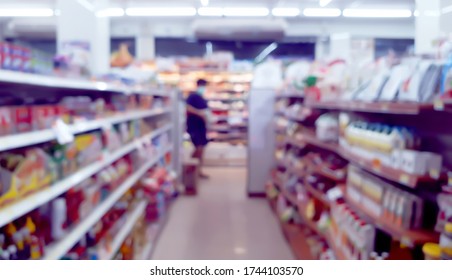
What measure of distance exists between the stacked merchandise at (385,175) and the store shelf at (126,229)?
3.72ft

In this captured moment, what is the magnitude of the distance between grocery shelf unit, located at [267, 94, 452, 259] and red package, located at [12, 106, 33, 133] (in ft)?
4.18

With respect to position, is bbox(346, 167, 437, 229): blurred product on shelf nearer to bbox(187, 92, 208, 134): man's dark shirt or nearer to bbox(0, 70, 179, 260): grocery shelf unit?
bbox(0, 70, 179, 260): grocery shelf unit

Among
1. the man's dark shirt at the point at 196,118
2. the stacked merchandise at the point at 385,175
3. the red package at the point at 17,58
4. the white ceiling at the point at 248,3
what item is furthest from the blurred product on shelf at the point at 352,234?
the white ceiling at the point at 248,3

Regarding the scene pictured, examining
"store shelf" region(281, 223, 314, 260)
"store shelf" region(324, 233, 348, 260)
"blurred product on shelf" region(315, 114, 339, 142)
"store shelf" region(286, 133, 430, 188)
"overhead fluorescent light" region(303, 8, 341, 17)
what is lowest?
"store shelf" region(281, 223, 314, 260)

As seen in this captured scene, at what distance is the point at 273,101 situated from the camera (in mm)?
5090

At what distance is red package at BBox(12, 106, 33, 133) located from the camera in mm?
1424

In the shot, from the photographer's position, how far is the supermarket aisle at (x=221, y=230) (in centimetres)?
318

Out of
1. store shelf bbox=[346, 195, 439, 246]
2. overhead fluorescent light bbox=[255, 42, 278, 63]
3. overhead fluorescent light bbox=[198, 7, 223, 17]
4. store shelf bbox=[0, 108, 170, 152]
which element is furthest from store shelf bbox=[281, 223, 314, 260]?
overhead fluorescent light bbox=[255, 42, 278, 63]

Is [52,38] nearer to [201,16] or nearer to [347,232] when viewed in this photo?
[201,16]

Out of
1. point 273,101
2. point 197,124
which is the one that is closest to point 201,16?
point 197,124

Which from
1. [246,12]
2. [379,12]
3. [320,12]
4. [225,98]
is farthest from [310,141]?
[225,98]

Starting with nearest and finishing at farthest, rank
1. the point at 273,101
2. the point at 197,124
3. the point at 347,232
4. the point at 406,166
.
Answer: the point at 406,166 < the point at 347,232 < the point at 273,101 < the point at 197,124

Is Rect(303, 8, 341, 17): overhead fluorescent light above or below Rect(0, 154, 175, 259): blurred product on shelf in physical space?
above
